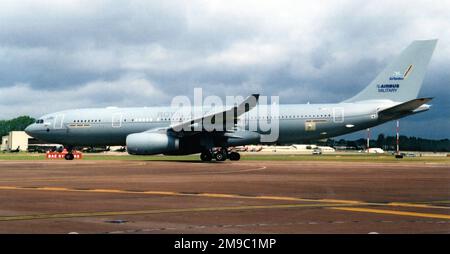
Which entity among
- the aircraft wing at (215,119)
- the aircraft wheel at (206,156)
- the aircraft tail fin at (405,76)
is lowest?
the aircraft wheel at (206,156)

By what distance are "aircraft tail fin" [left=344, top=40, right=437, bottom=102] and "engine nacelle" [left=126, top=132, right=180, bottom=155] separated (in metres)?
17.1

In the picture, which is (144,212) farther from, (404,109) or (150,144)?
(404,109)

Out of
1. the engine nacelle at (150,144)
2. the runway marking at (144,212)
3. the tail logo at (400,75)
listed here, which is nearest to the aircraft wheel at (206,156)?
the engine nacelle at (150,144)

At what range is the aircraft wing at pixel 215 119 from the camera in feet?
145

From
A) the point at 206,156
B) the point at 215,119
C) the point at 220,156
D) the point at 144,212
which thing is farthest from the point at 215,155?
the point at 144,212

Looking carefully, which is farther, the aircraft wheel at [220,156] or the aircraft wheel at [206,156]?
the aircraft wheel at [206,156]

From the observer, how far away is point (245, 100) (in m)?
43.2

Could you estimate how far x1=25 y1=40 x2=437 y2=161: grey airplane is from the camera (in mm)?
45281

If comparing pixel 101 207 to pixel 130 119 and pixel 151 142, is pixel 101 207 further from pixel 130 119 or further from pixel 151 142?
pixel 130 119

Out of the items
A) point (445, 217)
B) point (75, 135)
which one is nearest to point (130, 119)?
point (75, 135)

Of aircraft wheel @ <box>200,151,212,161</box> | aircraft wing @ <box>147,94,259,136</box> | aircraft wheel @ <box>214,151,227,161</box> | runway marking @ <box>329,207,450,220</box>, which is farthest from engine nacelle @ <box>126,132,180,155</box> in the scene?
runway marking @ <box>329,207,450,220</box>

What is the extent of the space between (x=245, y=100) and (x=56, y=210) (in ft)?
102

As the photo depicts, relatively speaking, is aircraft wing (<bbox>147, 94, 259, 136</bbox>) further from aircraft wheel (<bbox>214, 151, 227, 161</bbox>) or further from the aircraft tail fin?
the aircraft tail fin

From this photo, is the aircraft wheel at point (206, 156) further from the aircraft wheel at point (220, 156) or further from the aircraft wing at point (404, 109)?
the aircraft wing at point (404, 109)
